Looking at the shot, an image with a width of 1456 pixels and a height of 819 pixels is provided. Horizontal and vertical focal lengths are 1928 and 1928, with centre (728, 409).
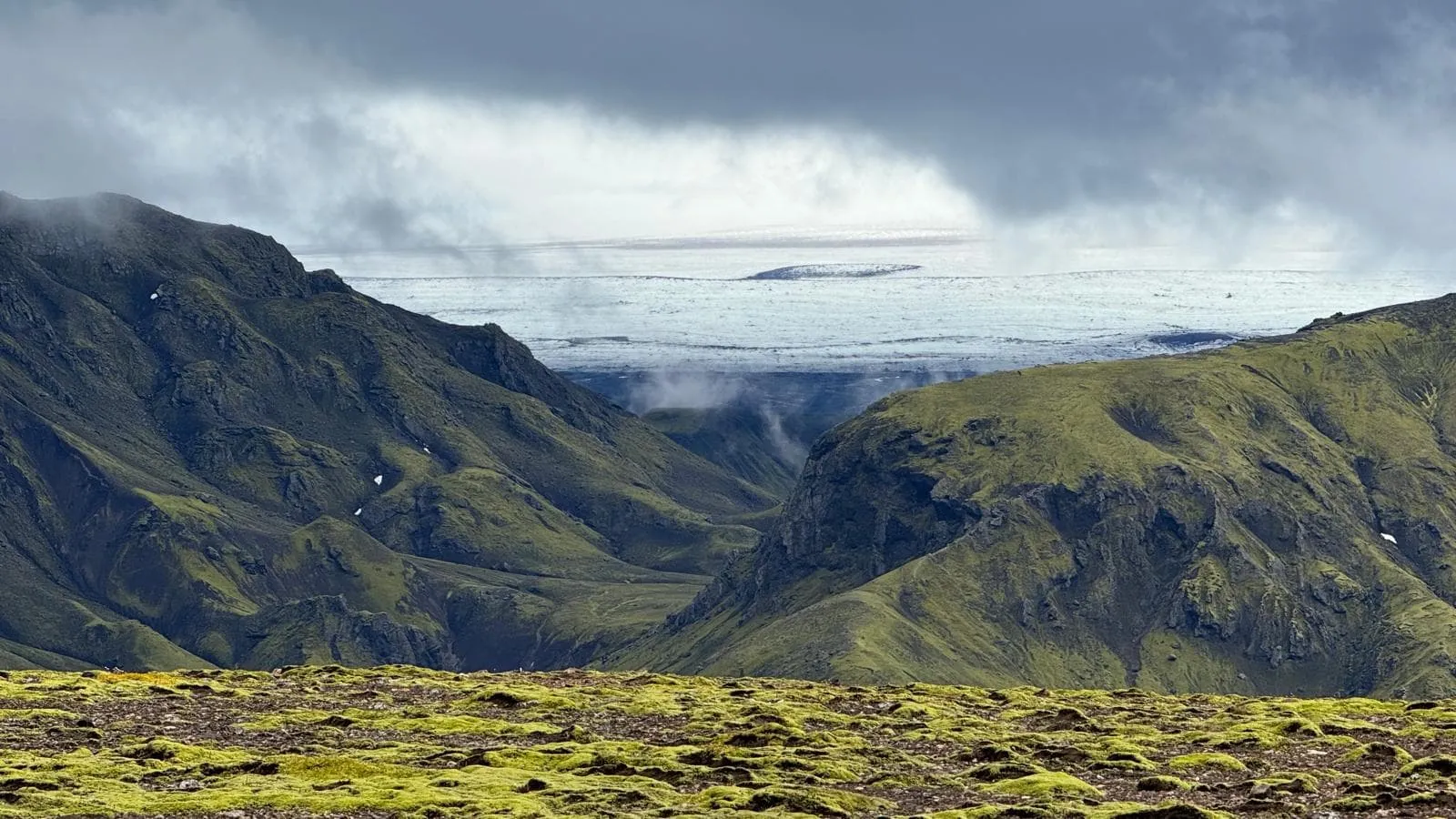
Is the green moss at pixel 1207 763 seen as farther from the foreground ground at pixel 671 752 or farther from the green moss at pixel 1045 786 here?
the green moss at pixel 1045 786

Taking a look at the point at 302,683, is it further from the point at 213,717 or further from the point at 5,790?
the point at 5,790

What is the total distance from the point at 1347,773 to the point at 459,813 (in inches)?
1734

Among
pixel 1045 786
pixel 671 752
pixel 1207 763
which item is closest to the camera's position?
pixel 1045 786

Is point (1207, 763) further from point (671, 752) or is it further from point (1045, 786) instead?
point (671, 752)

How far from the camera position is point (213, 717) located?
11544 centimetres

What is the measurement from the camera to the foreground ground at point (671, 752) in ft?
280

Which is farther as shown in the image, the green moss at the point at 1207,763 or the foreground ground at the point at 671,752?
the green moss at the point at 1207,763

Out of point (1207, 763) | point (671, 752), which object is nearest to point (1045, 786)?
point (1207, 763)

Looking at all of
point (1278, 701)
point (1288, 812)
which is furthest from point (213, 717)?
point (1278, 701)

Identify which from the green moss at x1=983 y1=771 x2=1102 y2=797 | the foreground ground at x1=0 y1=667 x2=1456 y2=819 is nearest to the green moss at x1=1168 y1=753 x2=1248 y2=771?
the foreground ground at x1=0 y1=667 x2=1456 y2=819

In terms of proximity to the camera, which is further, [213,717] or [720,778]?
[213,717]

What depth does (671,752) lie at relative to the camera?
102m

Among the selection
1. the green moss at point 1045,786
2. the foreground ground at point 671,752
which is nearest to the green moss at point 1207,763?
the foreground ground at point 671,752

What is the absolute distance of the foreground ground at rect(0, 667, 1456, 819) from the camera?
85.3m
